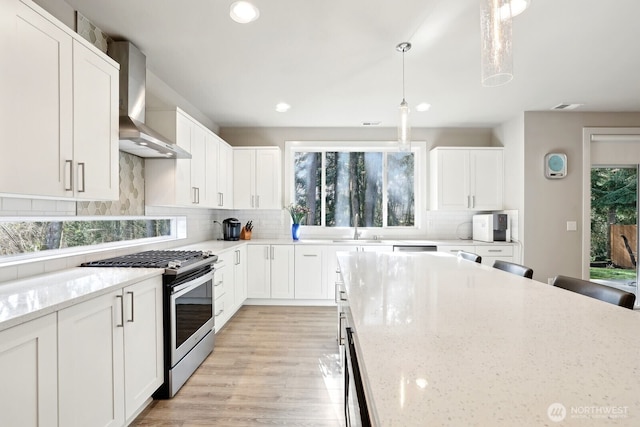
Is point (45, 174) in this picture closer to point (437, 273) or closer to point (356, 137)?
point (437, 273)

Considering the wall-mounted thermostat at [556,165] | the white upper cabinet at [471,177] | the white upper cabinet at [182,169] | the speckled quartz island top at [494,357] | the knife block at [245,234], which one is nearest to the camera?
the speckled quartz island top at [494,357]

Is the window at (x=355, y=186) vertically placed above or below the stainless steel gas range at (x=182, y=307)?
above

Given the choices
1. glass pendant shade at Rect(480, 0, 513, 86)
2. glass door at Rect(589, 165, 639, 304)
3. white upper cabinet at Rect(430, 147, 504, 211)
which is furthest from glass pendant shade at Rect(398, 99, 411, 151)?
glass door at Rect(589, 165, 639, 304)

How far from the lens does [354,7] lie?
6.50 feet

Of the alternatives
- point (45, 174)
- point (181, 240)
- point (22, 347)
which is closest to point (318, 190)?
point (181, 240)

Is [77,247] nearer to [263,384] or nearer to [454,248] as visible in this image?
[263,384]

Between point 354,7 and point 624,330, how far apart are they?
2.09m

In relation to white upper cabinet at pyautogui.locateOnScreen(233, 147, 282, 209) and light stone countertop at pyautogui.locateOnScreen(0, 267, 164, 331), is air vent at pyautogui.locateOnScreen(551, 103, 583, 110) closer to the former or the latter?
white upper cabinet at pyautogui.locateOnScreen(233, 147, 282, 209)

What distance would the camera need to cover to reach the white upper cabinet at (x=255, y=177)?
450 cm

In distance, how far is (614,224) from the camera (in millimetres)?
4195

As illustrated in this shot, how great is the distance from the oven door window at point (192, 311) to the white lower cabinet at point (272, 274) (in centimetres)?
141

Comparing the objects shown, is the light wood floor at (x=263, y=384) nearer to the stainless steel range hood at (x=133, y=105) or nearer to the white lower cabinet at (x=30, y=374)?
the white lower cabinet at (x=30, y=374)

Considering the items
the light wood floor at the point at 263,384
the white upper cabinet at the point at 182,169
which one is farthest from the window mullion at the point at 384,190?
the white upper cabinet at the point at 182,169

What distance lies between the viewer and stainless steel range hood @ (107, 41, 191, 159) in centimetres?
213
